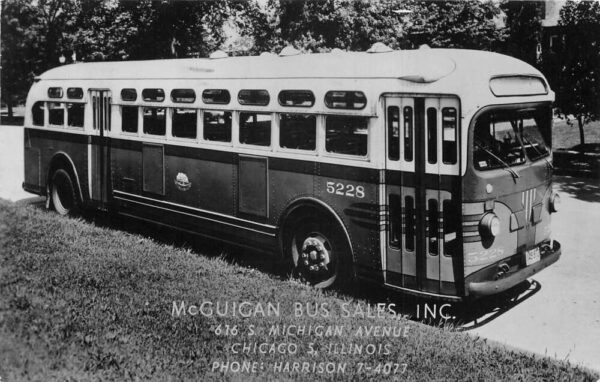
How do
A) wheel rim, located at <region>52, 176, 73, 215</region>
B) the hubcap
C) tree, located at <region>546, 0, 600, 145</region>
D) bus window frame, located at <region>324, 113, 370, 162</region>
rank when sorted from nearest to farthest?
bus window frame, located at <region>324, 113, 370, 162</region>
the hubcap
wheel rim, located at <region>52, 176, 73, 215</region>
tree, located at <region>546, 0, 600, 145</region>

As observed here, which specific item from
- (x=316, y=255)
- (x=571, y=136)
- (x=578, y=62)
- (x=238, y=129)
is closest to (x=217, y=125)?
(x=238, y=129)

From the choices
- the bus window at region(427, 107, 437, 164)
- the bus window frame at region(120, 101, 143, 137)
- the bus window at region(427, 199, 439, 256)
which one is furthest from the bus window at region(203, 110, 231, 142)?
the bus window at region(427, 199, 439, 256)

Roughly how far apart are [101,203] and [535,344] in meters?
7.24

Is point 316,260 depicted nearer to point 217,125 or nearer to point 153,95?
point 217,125

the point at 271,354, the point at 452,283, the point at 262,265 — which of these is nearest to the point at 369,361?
the point at 271,354

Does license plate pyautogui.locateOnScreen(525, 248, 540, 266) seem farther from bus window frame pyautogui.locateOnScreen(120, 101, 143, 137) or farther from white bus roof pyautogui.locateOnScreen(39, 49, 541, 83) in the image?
bus window frame pyautogui.locateOnScreen(120, 101, 143, 137)

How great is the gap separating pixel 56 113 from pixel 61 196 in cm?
155

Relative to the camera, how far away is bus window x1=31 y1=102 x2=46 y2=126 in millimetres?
11031

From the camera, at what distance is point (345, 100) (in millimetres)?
6438

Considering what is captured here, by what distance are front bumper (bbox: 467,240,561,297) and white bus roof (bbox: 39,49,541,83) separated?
2040 mm

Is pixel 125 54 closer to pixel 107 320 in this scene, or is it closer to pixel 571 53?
pixel 571 53

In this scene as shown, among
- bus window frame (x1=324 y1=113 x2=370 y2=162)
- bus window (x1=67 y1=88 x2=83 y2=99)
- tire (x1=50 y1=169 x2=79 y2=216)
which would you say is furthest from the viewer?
tire (x1=50 y1=169 x2=79 y2=216)

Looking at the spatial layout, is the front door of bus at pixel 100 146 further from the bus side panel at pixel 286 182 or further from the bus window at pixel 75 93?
the bus side panel at pixel 286 182

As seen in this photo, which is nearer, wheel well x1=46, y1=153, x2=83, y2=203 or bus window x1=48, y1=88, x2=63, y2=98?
wheel well x1=46, y1=153, x2=83, y2=203
